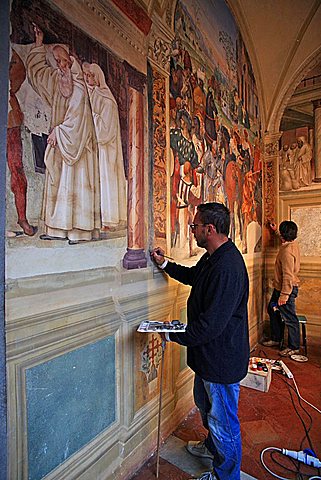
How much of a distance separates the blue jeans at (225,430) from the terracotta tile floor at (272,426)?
0.43 metres

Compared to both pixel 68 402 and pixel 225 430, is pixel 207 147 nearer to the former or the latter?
pixel 225 430

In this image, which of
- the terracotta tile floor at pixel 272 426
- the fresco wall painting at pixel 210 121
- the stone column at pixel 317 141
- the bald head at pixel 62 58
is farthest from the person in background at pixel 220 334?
the stone column at pixel 317 141

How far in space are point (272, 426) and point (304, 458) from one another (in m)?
0.58

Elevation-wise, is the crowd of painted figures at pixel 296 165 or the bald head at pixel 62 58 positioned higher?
the crowd of painted figures at pixel 296 165

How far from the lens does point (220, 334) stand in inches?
72.9

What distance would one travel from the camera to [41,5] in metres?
1.57

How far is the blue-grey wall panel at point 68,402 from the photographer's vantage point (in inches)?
60.8

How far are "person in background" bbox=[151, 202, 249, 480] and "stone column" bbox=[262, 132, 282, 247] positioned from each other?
4385mm

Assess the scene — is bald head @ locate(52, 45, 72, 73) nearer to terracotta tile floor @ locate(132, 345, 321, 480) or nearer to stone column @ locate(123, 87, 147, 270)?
stone column @ locate(123, 87, 147, 270)

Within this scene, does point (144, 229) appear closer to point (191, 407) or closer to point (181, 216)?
point (181, 216)

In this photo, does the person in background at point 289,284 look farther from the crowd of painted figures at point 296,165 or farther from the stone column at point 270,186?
the crowd of painted figures at point 296,165

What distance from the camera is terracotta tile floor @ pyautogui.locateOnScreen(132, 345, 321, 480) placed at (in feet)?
7.45

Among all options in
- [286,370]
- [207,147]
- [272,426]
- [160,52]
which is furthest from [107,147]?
[286,370]

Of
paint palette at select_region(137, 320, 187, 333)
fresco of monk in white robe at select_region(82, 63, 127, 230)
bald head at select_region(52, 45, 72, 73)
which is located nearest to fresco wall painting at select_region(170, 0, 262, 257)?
fresco of monk in white robe at select_region(82, 63, 127, 230)
